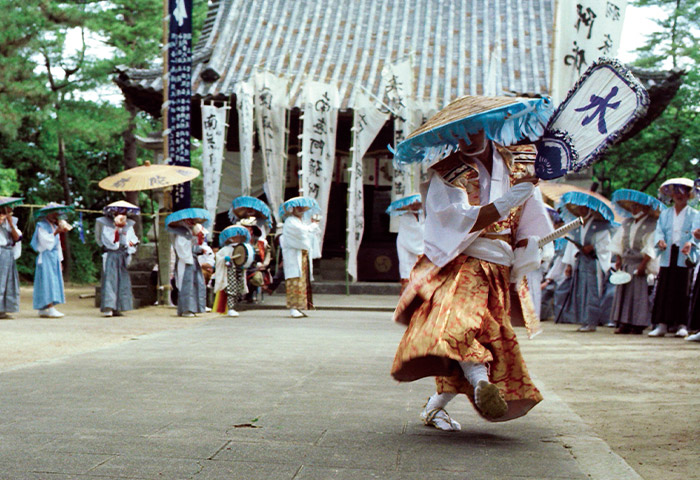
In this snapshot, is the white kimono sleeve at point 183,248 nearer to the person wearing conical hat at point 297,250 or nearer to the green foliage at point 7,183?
the person wearing conical hat at point 297,250

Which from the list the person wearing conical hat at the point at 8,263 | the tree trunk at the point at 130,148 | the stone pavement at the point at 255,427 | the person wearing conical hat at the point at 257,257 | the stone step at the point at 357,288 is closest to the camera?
the stone pavement at the point at 255,427

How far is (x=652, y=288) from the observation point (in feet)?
42.5

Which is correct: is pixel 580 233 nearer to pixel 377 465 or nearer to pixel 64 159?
pixel 377 465

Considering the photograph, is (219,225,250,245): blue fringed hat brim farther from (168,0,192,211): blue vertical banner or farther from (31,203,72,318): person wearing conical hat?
(31,203,72,318): person wearing conical hat

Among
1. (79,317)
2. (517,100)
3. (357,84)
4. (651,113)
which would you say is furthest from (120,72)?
(517,100)

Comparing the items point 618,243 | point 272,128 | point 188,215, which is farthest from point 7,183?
point 618,243

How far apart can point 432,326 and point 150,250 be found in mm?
13417

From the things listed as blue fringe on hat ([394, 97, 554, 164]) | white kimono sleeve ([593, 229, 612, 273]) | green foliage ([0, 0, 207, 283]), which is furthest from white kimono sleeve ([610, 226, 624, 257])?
green foliage ([0, 0, 207, 283])

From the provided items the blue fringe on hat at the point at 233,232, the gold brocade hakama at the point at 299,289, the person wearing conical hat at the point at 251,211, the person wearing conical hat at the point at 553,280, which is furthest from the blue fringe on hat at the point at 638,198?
the person wearing conical hat at the point at 251,211

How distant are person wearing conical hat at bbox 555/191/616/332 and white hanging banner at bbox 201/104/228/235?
687cm

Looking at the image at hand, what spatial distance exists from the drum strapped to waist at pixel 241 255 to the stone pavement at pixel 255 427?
19.0 ft

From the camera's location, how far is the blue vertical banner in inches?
601

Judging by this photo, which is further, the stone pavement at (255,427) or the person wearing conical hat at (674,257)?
the person wearing conical hat at (674,257)

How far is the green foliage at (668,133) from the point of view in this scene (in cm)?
2403
